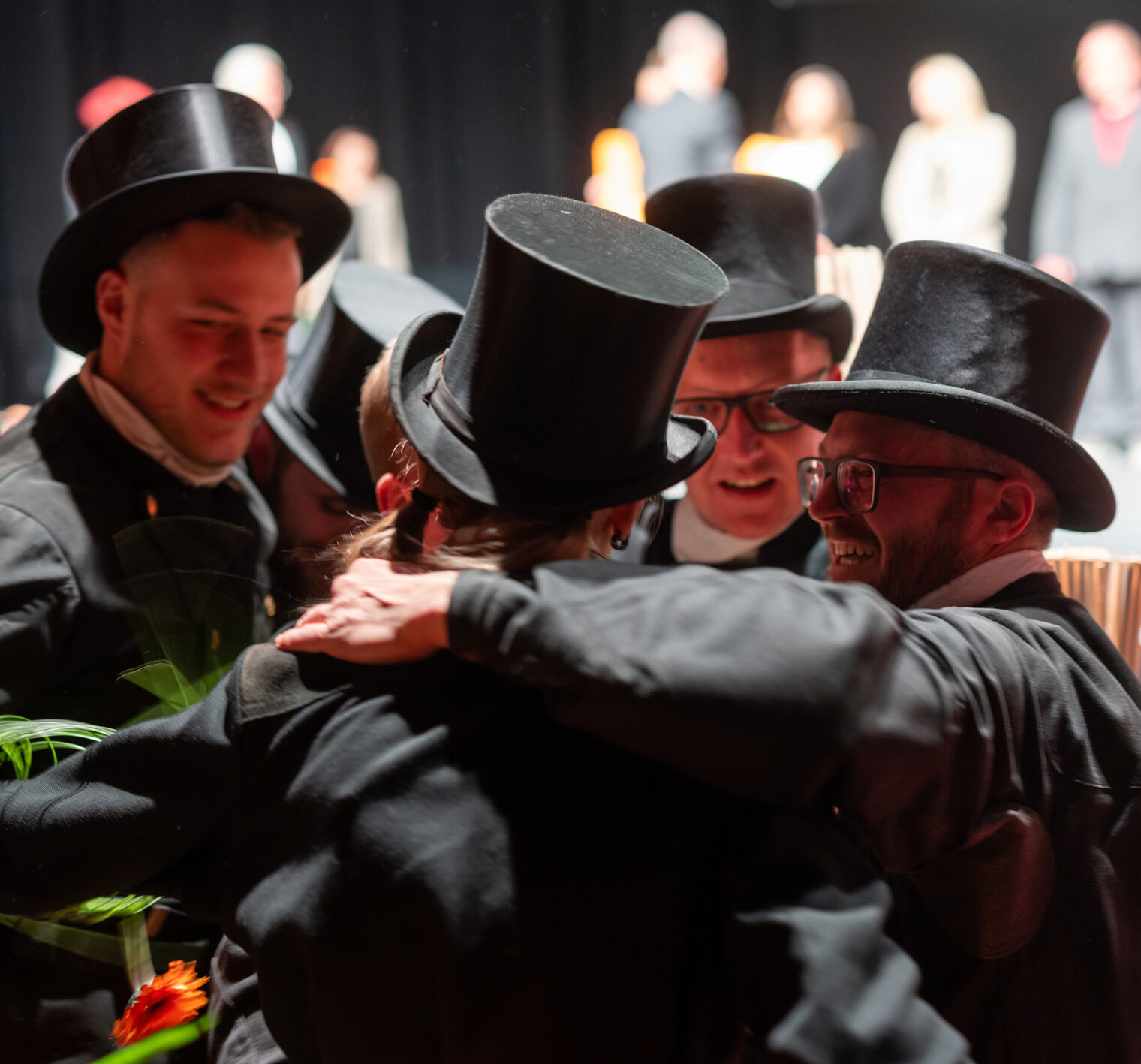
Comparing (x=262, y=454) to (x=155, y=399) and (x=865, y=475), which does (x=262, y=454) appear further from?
(x=865, y=475)

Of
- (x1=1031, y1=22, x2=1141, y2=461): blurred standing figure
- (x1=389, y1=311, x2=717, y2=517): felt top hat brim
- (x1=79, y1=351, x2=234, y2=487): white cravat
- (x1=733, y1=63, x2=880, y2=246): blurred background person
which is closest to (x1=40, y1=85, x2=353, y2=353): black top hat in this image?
(x1=79, y1=351, x2=234, y2=487): white cravat

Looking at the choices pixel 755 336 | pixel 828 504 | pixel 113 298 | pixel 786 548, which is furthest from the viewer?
pixel 786 548

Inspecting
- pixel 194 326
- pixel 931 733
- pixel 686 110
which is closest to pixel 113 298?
pixel 194 326

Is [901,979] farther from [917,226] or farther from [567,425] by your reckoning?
[917,226]

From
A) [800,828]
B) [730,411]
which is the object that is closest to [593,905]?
[800,828]

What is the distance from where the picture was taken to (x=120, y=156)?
2.09m

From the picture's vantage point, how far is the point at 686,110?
4.36 m

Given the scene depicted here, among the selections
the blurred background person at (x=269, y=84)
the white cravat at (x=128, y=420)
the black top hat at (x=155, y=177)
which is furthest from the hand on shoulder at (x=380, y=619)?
the blurred background person at (x=269, y=84)

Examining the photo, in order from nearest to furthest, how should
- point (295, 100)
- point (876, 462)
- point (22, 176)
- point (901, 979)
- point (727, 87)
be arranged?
1. point (901, 979)
2. point (876, 462)
3. point (22, 176)
4. point (295, 100)
5. point (727, 87)

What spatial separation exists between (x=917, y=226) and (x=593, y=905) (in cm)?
424

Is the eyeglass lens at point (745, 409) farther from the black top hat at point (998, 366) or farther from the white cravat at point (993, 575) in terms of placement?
the white cravat at point (993, 575)

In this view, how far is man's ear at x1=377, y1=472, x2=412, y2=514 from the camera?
139 centimetres

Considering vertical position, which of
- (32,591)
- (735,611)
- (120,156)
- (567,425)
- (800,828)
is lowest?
(32,591)

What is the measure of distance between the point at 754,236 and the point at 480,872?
182cm
